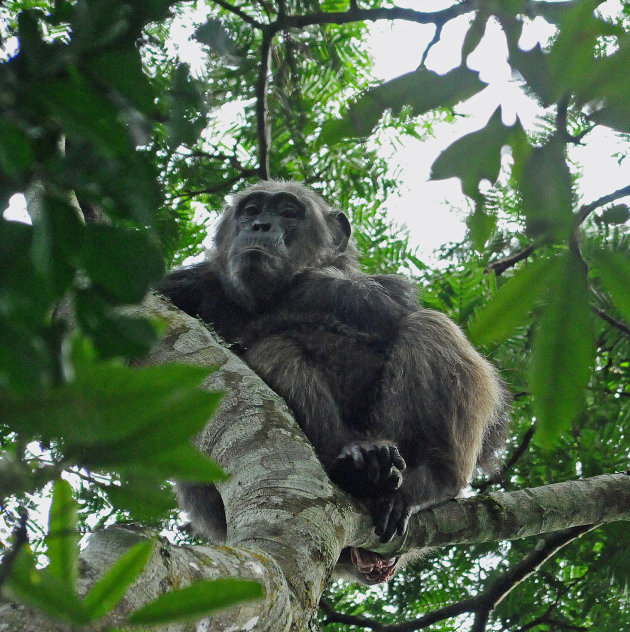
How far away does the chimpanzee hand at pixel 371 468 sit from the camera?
346cm

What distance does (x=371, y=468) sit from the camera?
351cm

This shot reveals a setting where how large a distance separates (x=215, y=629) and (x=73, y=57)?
144 centimetres

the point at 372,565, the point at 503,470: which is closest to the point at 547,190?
the point at 372,565

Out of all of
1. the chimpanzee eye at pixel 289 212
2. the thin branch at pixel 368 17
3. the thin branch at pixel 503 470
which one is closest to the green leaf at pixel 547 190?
the thin branch at pixel 368 17

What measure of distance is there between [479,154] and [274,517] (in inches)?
66.1

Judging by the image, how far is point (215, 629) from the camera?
202 cm

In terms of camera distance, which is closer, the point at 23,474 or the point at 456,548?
the point at 23,474

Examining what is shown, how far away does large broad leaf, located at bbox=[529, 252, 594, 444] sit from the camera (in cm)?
135

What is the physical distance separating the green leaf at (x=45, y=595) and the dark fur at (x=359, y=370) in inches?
102

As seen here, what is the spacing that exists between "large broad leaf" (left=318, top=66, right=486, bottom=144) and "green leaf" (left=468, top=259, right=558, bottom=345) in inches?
12.9

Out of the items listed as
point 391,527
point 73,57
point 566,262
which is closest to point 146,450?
point 73,57

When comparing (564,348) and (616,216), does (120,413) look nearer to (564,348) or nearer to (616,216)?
(564,348)

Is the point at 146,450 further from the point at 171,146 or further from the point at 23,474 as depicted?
the point at 171,146

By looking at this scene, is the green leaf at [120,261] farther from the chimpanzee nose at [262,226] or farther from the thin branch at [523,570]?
the thin branch at [523,570]
